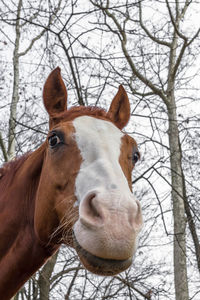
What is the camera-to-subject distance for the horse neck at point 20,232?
301 centimetres

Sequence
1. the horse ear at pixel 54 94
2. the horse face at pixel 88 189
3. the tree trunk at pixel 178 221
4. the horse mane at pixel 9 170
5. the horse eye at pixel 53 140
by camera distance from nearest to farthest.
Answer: the horse face at pixel 88 189
the horse eye at pixel 53 140
the horse ear at pixel 54 94
the horse mane at pixel 9 170
the tree trunk at pixel 178 221

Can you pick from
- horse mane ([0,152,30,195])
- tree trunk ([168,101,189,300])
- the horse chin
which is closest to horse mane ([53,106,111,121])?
horse mane ([0,152,30,195])

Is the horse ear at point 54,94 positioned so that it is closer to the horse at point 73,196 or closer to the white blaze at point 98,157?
the horse at point 73,196

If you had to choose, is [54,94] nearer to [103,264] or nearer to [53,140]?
[53,140]

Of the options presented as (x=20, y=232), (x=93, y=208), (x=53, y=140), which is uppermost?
(x=53, y=140)

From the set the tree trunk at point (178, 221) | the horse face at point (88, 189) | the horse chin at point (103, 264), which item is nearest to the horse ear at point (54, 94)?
the horse face at point (88, 189)

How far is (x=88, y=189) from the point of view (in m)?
2.30

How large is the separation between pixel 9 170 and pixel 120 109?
1160mm

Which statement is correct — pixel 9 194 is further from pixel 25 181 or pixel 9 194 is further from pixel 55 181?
pixel 55 181

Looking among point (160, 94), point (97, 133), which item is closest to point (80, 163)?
point (97, 133)

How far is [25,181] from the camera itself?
3273 mm

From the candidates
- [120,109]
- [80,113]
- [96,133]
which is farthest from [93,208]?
[120,109]

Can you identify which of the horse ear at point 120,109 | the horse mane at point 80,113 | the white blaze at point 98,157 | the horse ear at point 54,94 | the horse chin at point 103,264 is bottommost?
the horse chin at point 103,264

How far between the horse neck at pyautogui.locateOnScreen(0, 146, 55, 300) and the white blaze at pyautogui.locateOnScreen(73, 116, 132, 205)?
632 millimetres
